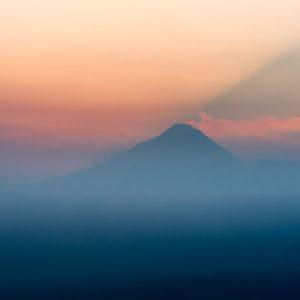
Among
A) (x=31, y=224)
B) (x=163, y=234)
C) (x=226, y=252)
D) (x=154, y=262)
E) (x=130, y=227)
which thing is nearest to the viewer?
(x=154, y=262)

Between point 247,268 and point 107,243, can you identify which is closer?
point 247,268

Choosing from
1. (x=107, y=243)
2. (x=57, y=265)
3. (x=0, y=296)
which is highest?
(x=107, y=243)

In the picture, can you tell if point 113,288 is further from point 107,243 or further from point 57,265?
point 107,243

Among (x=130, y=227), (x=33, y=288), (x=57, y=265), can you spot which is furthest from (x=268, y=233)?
(x=33, y=288)

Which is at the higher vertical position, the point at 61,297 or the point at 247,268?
the point at 247,268

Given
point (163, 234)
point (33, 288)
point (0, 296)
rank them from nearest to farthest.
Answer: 1. point (0, 296)
2. point (33, 288)
3. point (163, 234)

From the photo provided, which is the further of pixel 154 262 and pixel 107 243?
pixel 107 243

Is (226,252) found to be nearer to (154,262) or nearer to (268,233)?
(154,262)

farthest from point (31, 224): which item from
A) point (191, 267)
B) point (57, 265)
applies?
point (191, 267)

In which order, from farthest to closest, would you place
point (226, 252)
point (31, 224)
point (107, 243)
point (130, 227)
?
point (31, 224) → point (130, 227) → point (107, 243) → point (226, 252)
